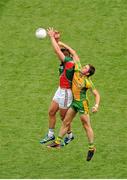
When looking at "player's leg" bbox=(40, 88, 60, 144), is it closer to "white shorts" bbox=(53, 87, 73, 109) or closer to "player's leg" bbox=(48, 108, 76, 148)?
"white shorts" bbox=(53, 87, 73, 109)


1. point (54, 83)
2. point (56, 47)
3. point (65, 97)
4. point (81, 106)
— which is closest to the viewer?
point (56, 47)

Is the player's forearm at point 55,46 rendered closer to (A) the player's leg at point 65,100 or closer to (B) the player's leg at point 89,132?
(A) the player's leg at point 65,100

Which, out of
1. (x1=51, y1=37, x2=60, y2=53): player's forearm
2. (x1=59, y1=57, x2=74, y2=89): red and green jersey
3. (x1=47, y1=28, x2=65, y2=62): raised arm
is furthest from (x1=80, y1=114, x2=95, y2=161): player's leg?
(x1=51, y1=37, x2=60, y2=53): player's forearm

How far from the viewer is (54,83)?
93.7 feet

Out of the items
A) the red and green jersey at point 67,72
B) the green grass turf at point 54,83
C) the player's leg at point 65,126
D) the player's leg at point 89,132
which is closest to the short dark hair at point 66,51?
the red and green jersey at point 67,72

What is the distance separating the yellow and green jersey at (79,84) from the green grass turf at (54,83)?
228 centimetres

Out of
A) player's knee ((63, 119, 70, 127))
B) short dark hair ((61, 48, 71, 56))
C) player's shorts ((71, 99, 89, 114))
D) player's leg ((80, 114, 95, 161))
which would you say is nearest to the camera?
player's shorts ((71, 99, 89, 114))

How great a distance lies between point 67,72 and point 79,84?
517 millimetres

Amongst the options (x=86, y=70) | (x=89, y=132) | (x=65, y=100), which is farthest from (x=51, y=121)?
(x=86, y=70)

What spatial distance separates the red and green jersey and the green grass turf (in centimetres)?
242

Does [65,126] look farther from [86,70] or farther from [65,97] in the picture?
[86,70]

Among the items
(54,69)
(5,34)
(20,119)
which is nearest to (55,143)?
(20,119)

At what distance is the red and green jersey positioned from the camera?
2309 cm

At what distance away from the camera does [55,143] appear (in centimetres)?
2386
